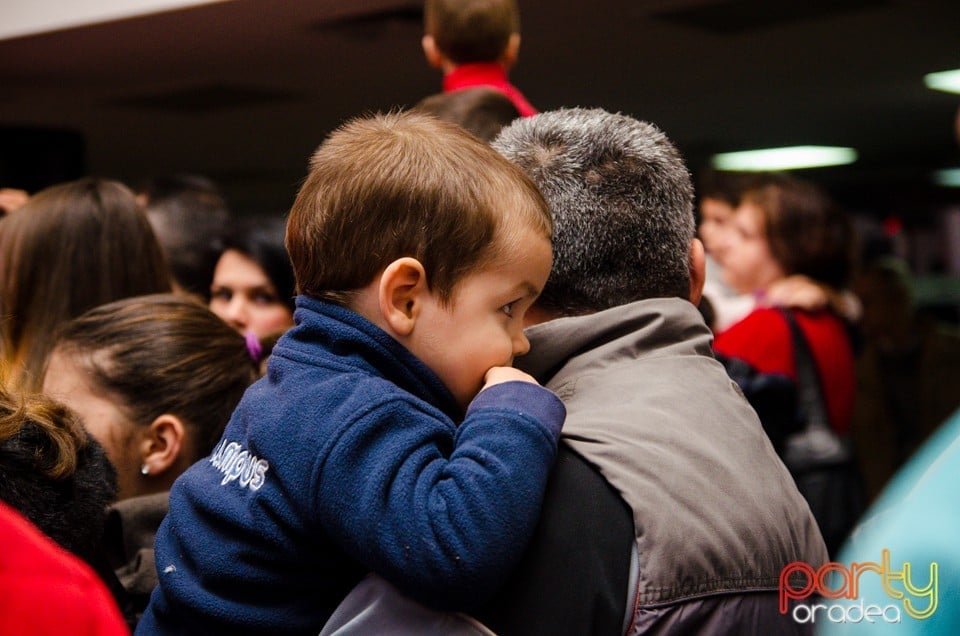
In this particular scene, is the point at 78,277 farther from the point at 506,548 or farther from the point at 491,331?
the point at 506,548

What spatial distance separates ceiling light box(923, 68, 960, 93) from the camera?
5221mm

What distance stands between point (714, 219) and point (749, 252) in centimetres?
31

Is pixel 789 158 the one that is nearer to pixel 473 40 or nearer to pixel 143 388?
pixel 473 40

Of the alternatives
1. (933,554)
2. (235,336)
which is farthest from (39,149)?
(933,554)


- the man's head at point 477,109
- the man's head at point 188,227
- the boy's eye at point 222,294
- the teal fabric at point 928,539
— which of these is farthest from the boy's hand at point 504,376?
the boy's eye at point 222,294

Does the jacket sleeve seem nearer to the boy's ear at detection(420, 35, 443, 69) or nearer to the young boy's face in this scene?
the young boy's face

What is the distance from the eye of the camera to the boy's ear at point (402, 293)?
1.07m

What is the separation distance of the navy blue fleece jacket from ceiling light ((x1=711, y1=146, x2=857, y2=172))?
655 cm

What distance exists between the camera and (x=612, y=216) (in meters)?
1.19

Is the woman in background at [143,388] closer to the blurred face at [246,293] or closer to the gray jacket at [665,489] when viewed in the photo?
the gray jacket at [665,489]

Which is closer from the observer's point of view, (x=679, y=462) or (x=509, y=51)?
(x=679, y=462)

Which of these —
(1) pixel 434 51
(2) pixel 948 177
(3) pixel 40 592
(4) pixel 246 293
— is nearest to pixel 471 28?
(1) pixel 434 51

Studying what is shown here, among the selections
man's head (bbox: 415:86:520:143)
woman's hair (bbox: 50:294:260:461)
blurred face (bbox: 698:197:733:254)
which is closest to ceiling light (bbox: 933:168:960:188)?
blurred face (bbox: 698:197:733:254)

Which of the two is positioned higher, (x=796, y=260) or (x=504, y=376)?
(x=504, y=376)
